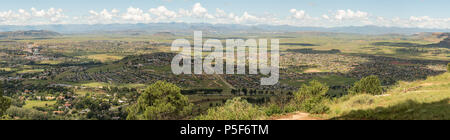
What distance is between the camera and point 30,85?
11269 cm

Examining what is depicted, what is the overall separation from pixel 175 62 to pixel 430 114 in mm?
161449

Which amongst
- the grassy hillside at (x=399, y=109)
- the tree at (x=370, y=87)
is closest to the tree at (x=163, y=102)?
the grassy hillside at (x=399, y=109)

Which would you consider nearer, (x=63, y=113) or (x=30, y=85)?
(x=63, y=113)

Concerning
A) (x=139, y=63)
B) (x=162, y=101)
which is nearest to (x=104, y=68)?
(x=139, y=63)

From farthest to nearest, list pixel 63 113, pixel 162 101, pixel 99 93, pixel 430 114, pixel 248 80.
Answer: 1. pixel 248 80
2. pixel 99 93
3. pixel 63 113
4. pixel 162 101
5. pixel 430 114

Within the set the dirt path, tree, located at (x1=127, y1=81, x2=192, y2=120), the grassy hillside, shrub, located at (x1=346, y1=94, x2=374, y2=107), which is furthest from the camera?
tree, located at (x1=127, y1=81, x2=192, y2=120)

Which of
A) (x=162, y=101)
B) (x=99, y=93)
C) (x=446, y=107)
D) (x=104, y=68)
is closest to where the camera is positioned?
(x=446, y=107)

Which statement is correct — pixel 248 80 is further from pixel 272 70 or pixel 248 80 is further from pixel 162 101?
pixel 162 101

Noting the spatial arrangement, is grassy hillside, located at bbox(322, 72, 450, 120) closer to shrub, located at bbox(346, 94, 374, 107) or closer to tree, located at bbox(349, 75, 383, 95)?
shrub, located at bbox(346, 94, 374, 107)

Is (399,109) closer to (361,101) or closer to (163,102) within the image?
(361,101)

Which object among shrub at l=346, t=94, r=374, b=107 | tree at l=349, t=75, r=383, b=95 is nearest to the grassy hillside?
shrub at l=346, t=94, r=374, b=107

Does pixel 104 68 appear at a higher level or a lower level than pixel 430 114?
lower

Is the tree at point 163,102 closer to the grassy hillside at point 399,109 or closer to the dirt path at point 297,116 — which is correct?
the dirt path at point 297,116
